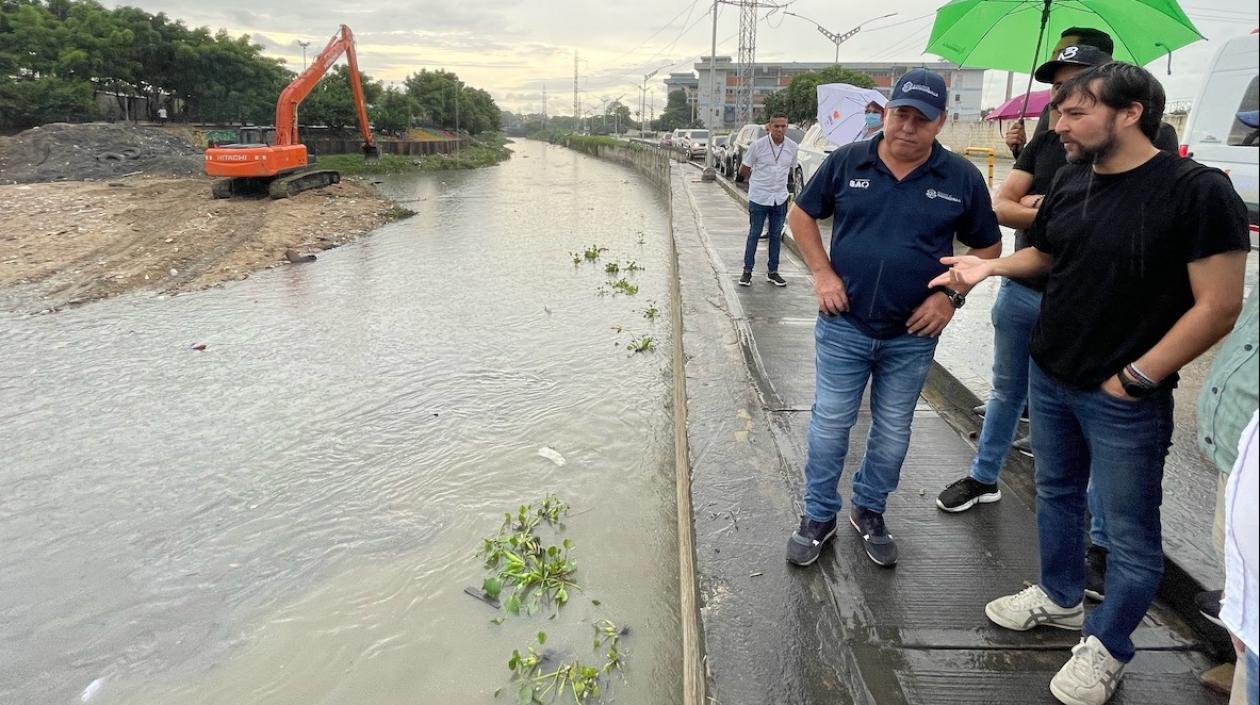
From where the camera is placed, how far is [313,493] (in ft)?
15.7

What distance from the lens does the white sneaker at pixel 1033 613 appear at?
2441mm

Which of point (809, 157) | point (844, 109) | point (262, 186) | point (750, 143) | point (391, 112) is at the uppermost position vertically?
point (391, 112)

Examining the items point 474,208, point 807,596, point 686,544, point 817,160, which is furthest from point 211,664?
point 474,208

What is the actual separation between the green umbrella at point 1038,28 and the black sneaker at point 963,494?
196 cm

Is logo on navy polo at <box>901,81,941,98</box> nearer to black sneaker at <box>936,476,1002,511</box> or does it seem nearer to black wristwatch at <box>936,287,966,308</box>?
black wristwatch at <box>936,287,966,308</box>

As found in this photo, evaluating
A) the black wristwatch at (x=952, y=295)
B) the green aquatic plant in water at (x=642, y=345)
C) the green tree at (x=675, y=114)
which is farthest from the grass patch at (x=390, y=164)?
the green tree at (x=675, y=114)

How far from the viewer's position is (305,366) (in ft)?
23.7

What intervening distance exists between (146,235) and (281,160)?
6071mm

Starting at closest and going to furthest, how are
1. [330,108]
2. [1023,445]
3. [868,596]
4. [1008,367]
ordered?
[868,596] < [1008,367] < [1023,445] < [330,108]

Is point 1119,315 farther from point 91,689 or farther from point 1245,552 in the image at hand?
point 91,689

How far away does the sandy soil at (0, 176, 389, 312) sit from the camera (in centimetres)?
1091

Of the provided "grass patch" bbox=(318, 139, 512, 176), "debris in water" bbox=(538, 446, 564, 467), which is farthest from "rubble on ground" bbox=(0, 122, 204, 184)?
"debris in water" bbox=(538, 446, 564, 467)

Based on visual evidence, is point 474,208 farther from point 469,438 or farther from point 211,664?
point 211,664

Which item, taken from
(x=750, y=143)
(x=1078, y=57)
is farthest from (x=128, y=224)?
(x=1078, y=57)
